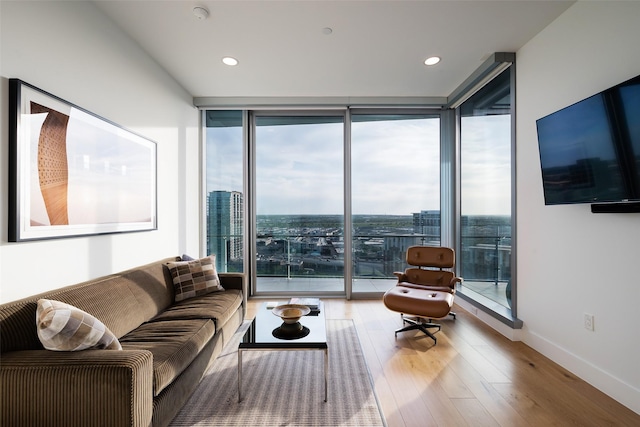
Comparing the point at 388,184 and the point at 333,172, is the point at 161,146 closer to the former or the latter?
the point at 333,172

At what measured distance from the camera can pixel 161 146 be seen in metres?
3.11

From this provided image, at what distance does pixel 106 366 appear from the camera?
126cm

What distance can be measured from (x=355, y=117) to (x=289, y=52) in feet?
5.27

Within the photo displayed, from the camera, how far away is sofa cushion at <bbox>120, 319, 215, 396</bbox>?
5.06ft

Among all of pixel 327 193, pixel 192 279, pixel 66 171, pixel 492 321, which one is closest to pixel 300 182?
pixel 327 193

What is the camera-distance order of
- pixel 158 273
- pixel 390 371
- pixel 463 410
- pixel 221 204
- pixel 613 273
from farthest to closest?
pixel 221 204 < pixel 158 273 < pixel 390 371 < pixel 613 273 < pixel 463 410

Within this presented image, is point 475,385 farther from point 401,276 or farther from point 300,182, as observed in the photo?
point 300,182

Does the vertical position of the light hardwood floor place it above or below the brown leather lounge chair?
below

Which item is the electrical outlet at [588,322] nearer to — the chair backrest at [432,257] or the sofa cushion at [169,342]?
the chair backrest at [432,257]

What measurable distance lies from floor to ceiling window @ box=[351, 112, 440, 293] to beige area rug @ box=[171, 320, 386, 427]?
1.81 metres

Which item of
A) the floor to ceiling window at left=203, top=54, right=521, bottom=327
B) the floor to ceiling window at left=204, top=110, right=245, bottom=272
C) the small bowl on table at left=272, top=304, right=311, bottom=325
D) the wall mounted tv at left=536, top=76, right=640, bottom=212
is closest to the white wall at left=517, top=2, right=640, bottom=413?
the wall mounted tv at left=536, top=76, right=640, bottom=212

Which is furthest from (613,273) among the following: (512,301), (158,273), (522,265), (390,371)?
(158,273)

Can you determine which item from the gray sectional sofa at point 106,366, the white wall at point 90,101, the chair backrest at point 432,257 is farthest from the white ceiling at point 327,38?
the gray sectional sofa at point 106,366

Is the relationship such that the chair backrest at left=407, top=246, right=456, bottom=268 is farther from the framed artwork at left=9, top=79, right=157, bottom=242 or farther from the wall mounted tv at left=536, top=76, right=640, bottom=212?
the framed artwork at left=9, top=79, right=157, bottom=242
